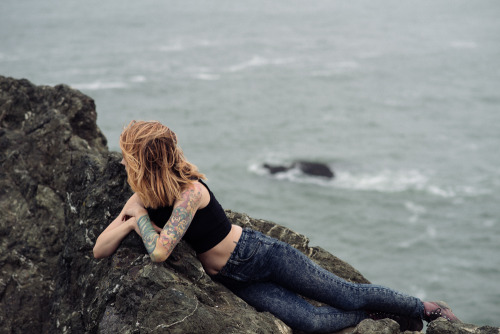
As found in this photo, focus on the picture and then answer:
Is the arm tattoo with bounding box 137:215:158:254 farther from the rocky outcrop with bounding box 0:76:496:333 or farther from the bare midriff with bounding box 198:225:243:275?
the bare midriff with bounding box 198:225:243:275

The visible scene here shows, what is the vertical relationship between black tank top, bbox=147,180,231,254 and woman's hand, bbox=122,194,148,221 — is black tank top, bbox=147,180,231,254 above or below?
below

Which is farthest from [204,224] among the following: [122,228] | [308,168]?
[308,168]

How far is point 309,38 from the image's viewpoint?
135125 millimetres

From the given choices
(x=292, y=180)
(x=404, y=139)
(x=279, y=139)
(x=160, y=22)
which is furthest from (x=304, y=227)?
(x=160, y=22)

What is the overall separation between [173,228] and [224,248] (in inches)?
36.7

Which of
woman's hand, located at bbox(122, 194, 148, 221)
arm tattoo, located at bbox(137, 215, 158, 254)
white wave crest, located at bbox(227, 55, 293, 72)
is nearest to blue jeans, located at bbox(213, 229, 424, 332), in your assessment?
arm tattoo, located at bbox(137, 215, 158, 254)

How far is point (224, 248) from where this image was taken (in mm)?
7457

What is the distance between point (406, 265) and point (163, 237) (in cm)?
3955

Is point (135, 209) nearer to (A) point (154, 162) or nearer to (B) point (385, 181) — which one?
(A) point (154, 162)

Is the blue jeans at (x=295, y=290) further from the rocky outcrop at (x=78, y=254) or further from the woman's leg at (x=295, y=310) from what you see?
the rocky outcrop at (x=78, y=254)

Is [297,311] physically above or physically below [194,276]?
below

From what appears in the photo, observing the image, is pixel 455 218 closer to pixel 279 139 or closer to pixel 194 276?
pixel 279 139

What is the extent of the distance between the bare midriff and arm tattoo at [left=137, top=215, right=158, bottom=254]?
0.90 meters

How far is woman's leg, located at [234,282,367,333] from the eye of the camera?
24.6ft
